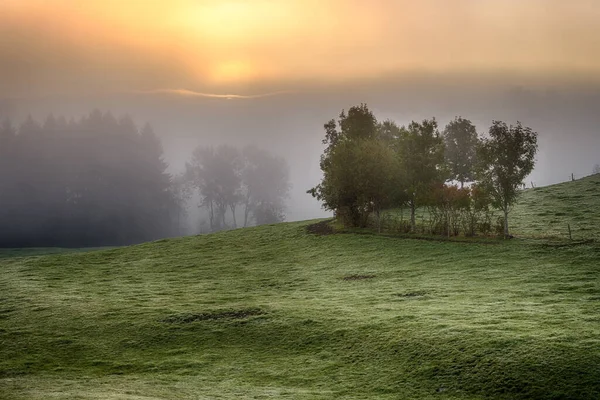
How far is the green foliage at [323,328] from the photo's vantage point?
2303 centimetres

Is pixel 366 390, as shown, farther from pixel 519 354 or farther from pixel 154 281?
pixel 154 281

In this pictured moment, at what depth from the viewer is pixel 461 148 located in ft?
391

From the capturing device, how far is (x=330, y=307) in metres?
37.0

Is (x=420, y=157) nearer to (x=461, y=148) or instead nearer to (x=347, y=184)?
(x=347, y=184)

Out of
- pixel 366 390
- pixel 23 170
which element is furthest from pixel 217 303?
pixel 23 170

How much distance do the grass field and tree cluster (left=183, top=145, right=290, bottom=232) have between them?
10841 cm

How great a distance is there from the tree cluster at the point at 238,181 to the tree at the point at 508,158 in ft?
353

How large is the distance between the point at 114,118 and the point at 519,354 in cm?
16572

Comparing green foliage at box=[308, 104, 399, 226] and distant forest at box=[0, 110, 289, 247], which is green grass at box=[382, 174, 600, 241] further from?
distant forest at box=[0, 110, 289, 247]

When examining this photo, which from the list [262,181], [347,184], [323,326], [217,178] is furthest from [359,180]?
[262,181]

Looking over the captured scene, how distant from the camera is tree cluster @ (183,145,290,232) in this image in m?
171

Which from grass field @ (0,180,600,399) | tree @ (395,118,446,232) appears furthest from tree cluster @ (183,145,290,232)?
grass field @ (0,180,600,399)

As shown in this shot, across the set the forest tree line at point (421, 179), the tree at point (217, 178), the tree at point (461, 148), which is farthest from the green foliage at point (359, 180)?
the tree at point (217, 178)

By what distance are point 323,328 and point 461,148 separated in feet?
309
